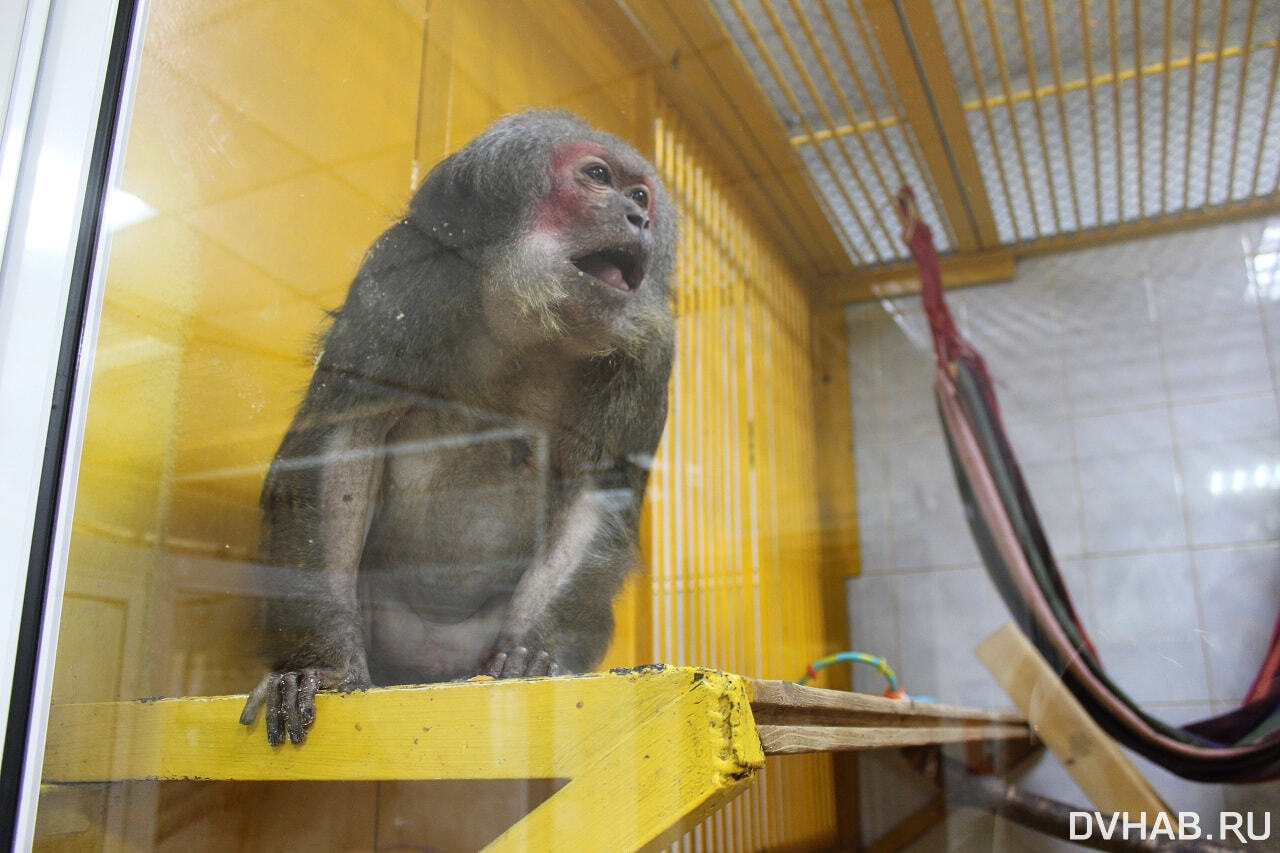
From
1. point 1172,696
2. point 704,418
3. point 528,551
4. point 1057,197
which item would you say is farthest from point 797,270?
point 1172,696

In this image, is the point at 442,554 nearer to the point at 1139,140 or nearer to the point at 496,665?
the point at 496,665

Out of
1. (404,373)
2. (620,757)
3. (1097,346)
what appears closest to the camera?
(620,757)

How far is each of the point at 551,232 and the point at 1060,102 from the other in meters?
0.76

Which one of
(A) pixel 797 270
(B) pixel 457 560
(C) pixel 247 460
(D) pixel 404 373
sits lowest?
(B) pixel 457 560

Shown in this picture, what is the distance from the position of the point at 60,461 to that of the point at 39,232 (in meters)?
0.19

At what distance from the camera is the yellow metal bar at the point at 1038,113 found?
1.29 metres

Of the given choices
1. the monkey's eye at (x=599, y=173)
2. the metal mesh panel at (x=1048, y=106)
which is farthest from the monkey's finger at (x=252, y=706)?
the metal mesh panel at (x=1048, y=106)

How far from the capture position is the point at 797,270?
1.49m

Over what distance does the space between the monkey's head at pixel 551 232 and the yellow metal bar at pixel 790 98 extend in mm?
239

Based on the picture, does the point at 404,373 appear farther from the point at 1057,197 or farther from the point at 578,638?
the point at 1057,197

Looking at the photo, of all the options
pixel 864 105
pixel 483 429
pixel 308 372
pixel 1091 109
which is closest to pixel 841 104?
pixel 864 105

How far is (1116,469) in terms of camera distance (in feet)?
4.51

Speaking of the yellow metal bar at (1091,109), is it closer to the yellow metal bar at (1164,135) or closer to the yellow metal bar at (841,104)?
the yellow metal bar at (1164,135)

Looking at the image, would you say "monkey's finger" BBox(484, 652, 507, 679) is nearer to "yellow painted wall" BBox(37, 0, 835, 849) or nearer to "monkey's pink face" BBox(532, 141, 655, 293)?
"yellow painted wall" BBox(37, 0, 835, 849)
